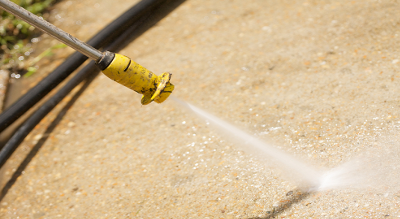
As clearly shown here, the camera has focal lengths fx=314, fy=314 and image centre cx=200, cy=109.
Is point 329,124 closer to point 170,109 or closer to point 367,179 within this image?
point 367,179

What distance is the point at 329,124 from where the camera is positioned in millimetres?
1699

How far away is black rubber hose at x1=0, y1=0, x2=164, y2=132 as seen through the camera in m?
2.04

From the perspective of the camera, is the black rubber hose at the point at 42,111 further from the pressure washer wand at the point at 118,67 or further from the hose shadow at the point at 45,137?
the pressure washer wand at the point at 118,67

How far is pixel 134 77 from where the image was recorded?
1.41 m

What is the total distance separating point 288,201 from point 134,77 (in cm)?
91

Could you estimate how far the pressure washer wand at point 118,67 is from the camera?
128cm

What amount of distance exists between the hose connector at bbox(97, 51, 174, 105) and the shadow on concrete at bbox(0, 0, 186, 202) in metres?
1.12

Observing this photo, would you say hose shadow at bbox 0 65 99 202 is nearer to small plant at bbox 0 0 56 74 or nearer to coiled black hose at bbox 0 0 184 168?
coiled black hose at bbox 0 0 184 168

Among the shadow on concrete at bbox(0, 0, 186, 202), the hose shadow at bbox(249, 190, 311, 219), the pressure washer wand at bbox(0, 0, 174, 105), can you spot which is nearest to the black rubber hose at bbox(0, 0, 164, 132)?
the shadow on concrete at bbox(0, 0, 186, 202)

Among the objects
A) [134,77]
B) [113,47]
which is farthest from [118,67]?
[113,47]

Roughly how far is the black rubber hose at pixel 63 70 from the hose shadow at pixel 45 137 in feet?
0.79

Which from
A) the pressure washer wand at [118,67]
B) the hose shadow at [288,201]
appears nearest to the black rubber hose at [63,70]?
the pressure washer wand at [118,67]

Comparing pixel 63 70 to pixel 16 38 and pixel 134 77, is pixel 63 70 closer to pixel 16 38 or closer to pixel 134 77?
pixel 134 77

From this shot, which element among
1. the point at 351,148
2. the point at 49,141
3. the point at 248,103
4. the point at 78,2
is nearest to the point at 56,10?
the point at 78,2
